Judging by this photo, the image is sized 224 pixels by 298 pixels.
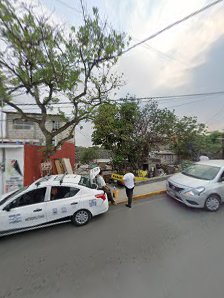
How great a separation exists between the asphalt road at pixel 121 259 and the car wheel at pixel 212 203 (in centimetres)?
32

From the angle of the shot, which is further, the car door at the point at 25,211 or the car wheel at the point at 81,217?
the car wheel at the point at 81,217

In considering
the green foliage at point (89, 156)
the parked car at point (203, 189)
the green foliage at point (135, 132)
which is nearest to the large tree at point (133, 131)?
the green foliage at point (135, 132)

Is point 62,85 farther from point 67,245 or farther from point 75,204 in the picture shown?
point 67,245

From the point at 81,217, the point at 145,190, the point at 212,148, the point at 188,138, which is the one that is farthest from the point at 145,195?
the point at 212,148

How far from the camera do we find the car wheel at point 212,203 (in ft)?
19.2

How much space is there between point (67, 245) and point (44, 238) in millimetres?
787

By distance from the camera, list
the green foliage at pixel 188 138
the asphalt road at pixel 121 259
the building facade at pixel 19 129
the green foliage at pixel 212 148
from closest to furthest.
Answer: the asphalt road at pixel 121 259, the green foliage at pixel 188 138, the green foliage at pixel 212 148, the building facade at pixel 19 129

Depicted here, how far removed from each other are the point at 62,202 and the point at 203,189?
459 centimetres

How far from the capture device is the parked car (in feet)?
18.7

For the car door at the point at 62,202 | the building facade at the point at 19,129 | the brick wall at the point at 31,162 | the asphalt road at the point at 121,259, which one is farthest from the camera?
the building facade at the point at 19,129

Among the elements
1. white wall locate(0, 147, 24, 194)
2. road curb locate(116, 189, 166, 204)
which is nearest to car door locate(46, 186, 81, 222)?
road curb locate(116, 189, 166, 204)

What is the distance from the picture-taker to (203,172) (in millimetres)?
6707

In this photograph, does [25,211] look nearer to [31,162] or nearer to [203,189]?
[31,162]

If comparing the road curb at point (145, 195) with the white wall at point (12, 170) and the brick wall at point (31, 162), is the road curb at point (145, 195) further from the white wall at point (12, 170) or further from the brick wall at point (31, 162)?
the white wall at point (12, 170)
